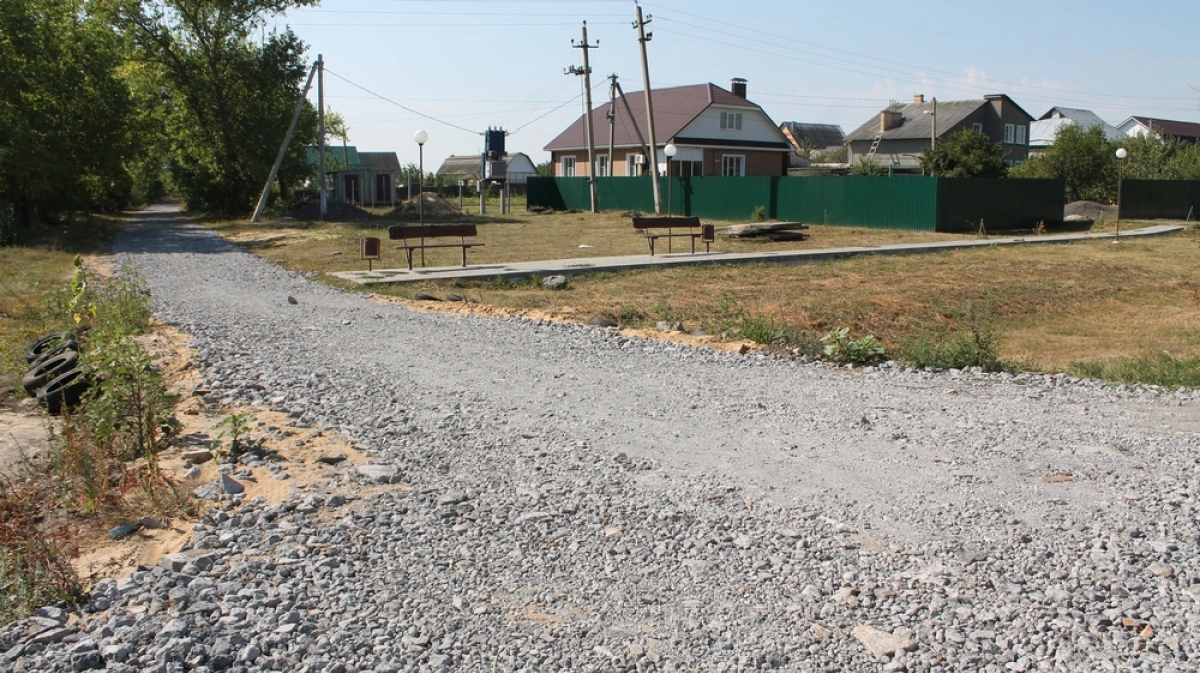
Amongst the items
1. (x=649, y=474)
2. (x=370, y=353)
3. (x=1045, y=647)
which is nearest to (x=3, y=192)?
(x=370, y=353)

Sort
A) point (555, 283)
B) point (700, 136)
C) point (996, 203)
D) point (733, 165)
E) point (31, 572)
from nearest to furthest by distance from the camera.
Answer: point (31, 572)
point (555, 283)
point (996, 203)
point (700, 136)
point (733, 165)

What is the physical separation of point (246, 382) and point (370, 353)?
1.45 m

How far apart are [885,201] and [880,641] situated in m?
27.4

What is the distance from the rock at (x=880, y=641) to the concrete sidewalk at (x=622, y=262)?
1220 cm

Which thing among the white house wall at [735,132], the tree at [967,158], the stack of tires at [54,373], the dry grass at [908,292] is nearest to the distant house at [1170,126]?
the white house wall at [735,132]

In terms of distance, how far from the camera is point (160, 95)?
40.7m

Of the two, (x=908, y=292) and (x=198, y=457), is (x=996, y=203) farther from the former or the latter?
(x=198, y=457)

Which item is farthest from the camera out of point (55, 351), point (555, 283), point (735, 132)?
point (735, 132)

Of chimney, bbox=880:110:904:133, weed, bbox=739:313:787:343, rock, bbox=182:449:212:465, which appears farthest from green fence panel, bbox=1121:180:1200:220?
rock, bbox=182:449:212:465

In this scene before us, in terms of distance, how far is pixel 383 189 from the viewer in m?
61.4

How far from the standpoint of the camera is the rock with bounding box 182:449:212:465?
5.95m

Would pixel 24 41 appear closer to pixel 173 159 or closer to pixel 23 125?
pixel 23 125

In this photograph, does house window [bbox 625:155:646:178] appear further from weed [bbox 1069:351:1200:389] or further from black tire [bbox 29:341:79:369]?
black tire [bbox 29:341:79:369]

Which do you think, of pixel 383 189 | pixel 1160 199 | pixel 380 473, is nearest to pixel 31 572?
pixel 380 473
